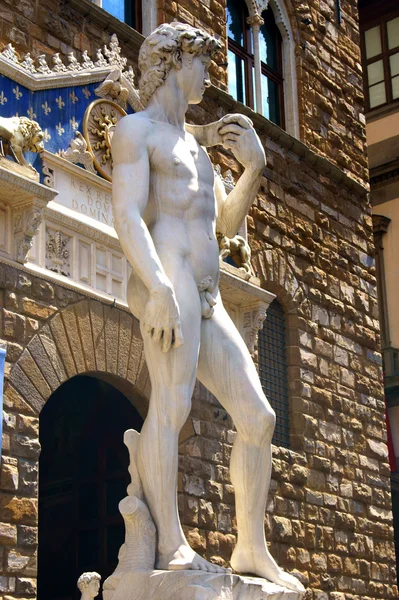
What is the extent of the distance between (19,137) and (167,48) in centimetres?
298

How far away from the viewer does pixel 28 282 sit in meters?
9.05

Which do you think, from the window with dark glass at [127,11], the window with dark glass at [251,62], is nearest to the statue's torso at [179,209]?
the window with dark glass at [127,11]

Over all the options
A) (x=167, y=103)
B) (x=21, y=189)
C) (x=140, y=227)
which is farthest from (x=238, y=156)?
(x=21, y=189)

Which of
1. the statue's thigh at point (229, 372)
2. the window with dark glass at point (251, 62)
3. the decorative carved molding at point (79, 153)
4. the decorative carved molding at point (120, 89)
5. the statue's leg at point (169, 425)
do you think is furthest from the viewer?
the window with dark glass at point (251, 62)

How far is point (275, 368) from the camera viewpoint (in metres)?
12.1

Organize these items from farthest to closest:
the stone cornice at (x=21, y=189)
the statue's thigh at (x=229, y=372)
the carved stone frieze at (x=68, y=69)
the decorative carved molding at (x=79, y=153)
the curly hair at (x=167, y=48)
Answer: the decorative carved molding at (x=79, y=153) < the carved stone frieze at (x=68, y=69) < the stone cornice at (x=21, y=189) < the curly hair at (x=167, y=48) < the statue's thigh at (x=229, y=372)

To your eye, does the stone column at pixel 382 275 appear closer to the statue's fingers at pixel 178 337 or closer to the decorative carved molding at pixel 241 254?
the decorative carved molding at pixel 241 254

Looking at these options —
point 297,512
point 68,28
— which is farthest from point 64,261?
point 297,512

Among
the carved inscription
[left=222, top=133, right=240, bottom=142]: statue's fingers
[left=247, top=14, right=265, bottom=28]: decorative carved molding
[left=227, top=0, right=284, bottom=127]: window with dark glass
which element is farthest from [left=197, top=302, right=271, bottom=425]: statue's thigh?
[left=247, top=14, right=265, bottom=28]: decorative carved molding

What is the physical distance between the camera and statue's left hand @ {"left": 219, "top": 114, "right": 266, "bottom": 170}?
6.39 m

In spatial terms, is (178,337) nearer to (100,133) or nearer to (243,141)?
(243,141)

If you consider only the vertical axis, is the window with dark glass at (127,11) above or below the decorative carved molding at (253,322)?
above

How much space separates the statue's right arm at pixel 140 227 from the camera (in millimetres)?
5527

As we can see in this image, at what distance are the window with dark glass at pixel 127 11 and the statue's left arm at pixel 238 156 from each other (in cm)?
530
